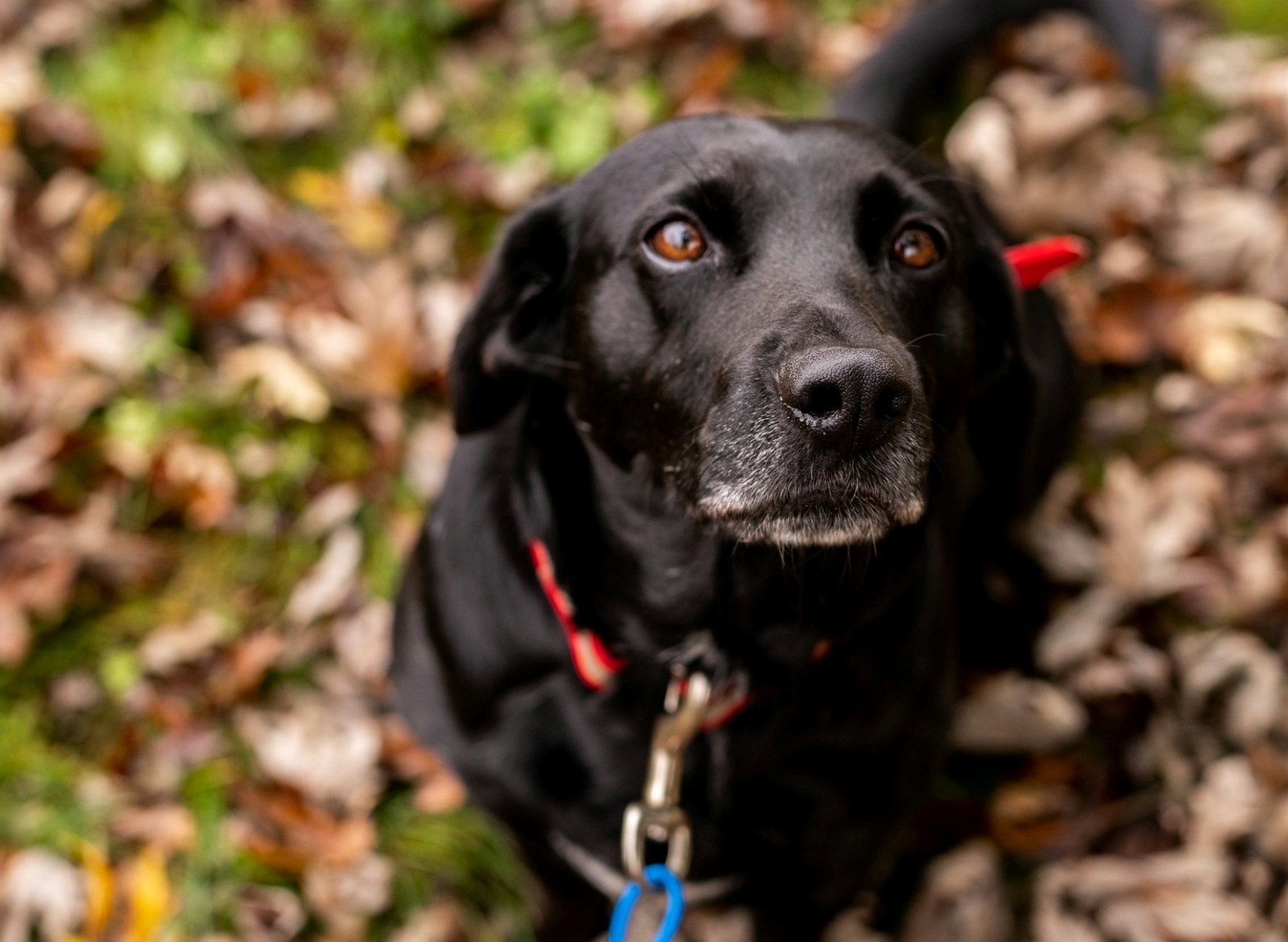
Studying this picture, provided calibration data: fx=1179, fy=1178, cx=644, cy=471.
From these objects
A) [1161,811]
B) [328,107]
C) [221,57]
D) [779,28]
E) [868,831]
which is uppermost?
[221,57]

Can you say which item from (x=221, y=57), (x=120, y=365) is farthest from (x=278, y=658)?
(x=221, y=57)

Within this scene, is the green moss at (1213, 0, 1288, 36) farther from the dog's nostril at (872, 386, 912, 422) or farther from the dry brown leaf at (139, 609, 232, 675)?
the dry brown leaf at (139, 609, 232, 675)

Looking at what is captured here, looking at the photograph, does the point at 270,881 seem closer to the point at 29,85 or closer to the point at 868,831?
the point at 868,831

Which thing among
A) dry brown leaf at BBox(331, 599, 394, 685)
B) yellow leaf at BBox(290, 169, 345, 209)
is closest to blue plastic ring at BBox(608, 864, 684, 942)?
dry brown leaf at BBox(331, 599, 394, 685)

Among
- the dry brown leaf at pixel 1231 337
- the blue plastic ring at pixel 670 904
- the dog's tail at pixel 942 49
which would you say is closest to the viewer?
the blue plastic ring at pixel 670 904

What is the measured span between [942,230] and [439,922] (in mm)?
1778

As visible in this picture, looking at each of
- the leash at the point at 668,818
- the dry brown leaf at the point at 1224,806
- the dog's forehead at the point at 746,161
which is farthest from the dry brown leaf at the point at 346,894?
the dry brown leaf at the point at 1224,806

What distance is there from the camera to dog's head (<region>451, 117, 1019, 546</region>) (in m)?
1.59

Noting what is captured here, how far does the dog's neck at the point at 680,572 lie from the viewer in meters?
1.85

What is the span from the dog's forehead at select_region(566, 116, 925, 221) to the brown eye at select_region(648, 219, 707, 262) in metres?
0.05

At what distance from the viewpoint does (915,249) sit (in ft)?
6.06

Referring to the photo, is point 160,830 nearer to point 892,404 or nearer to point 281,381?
point 281,381

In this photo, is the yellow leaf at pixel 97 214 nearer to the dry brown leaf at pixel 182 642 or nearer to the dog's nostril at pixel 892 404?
the dry brown leaf at pixel 182 642

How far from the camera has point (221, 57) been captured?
364 centimetres
